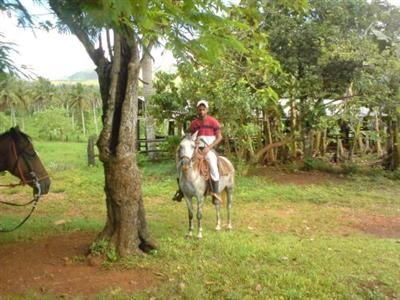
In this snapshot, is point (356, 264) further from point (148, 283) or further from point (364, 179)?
point (364, 179)

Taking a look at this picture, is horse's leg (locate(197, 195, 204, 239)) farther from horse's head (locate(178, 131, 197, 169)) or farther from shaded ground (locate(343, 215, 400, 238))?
shaded ground (locate(343, 215, 400, 238))

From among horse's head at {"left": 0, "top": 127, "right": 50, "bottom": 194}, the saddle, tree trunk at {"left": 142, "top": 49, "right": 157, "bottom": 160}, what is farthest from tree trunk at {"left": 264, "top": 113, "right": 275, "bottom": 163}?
horse's head at {"left": 0, "top": 127, "right": 50, "bottom": 194}

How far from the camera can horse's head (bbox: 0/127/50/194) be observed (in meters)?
6.20

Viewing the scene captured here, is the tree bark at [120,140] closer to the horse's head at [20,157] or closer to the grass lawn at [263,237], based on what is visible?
the grass lawn at [263,237]

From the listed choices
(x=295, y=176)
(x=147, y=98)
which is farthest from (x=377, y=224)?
(x=147, y=98)

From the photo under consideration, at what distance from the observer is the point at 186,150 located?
7.28 meters

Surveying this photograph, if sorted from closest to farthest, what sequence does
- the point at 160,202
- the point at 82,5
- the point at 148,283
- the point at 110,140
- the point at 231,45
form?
the point at 82,5, the point at 231,45, the point at 148,283, the point at 110,140, the point at 160,202

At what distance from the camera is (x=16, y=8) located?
3.01m

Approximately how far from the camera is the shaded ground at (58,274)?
5102 millimetres

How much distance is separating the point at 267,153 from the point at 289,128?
142 centimetres

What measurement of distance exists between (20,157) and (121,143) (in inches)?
58.4

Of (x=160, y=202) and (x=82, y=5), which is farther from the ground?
(x=82, y=5)

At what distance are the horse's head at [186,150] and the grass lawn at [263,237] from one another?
129 centimetres

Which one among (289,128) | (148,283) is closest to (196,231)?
(148,283)
